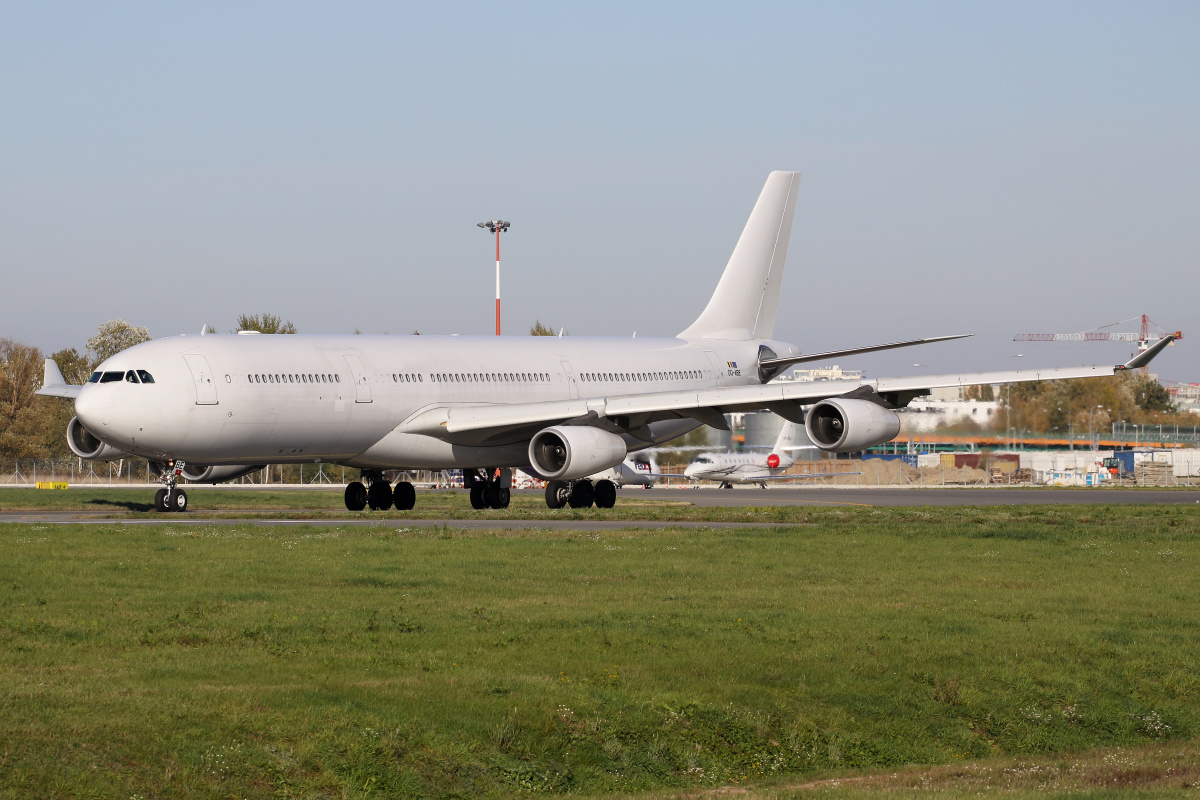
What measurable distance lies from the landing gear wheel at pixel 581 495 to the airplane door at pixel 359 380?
7.20m

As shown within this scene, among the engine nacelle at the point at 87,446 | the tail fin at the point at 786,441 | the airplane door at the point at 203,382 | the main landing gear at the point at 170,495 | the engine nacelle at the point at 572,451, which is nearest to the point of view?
the airplane door at the point at 203,382

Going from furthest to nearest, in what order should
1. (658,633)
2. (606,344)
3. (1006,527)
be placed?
(606,344) → (1006,527) → (658,633)

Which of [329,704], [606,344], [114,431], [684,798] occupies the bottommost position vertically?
[684,798]

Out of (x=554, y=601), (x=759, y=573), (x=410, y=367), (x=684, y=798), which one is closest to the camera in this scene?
(x=684, y=798)

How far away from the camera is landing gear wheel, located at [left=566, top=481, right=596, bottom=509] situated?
39375mm

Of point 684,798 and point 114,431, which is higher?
point 114,431

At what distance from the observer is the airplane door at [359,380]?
34.8m

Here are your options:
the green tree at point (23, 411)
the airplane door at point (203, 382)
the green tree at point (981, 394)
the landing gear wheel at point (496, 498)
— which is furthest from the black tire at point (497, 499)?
the green tree at point (981, 394)

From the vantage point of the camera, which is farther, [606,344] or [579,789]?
[606,344]

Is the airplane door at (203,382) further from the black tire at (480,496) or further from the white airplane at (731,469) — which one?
the white airplane at (731,469)

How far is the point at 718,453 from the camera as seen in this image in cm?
7688

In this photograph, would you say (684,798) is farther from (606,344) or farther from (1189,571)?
(606,344)

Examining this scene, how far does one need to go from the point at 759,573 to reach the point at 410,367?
58.5 ft

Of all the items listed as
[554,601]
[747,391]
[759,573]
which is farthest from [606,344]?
[554,601]
